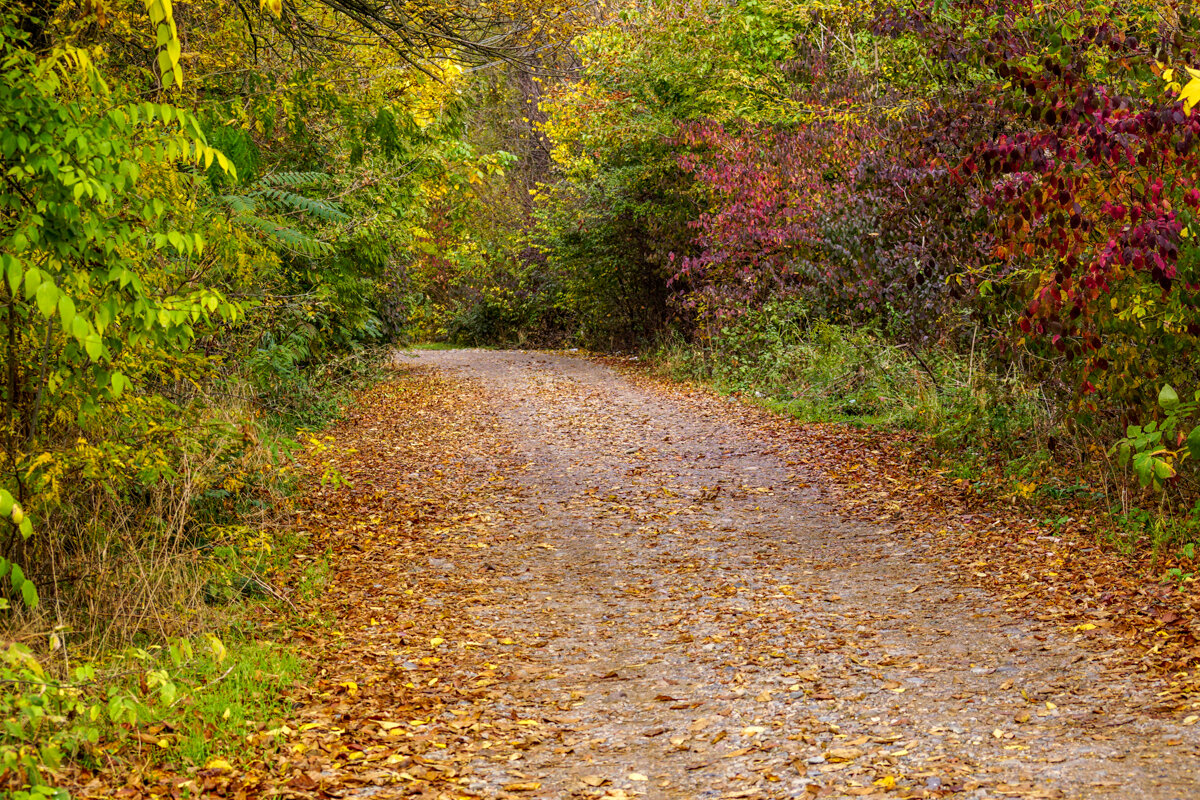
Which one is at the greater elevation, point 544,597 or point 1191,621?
point 1191,621

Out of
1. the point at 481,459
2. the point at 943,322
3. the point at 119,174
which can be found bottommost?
the point at 481,459

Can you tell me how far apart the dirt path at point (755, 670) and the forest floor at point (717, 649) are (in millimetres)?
18

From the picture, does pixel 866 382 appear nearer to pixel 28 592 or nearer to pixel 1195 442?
pixel 1195 442

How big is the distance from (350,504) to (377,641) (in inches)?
133

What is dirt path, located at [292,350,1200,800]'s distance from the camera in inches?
167

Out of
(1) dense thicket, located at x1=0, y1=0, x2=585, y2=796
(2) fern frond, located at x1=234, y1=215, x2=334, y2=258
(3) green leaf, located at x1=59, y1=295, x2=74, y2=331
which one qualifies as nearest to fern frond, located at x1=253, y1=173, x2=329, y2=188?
(1) dense thicket, located at x1=0, y1=0, x2=585, y2=796

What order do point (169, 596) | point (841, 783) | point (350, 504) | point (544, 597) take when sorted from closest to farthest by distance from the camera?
1. point (841, 783)
2. point (169, 596)
3. point (544, 597)
4. point (350, 504)

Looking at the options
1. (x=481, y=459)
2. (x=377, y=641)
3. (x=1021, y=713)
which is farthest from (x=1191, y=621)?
(x=481, y=459)

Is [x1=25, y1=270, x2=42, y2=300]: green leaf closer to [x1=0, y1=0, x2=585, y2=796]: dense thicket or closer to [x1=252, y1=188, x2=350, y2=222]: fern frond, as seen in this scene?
[x1=0, y1=0, x2=585, y2=796]: dense thicket

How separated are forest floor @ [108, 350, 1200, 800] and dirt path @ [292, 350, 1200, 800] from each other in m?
0.02

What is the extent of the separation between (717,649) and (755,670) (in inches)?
14.9

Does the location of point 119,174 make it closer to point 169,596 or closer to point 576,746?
point 169,596

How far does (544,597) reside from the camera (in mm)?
6852

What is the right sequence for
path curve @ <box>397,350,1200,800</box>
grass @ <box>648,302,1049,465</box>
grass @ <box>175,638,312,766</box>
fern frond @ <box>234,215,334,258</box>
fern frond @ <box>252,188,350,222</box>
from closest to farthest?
path curve @ <box>397,350,1200,800</box> → grass @ <box>175,638,312,766</box> → fern frond @ <box>234,215,334,258</box> → grass @ <box>648,302,1049,465</box> → fern frond @ <box>252,188,350,222</box>
